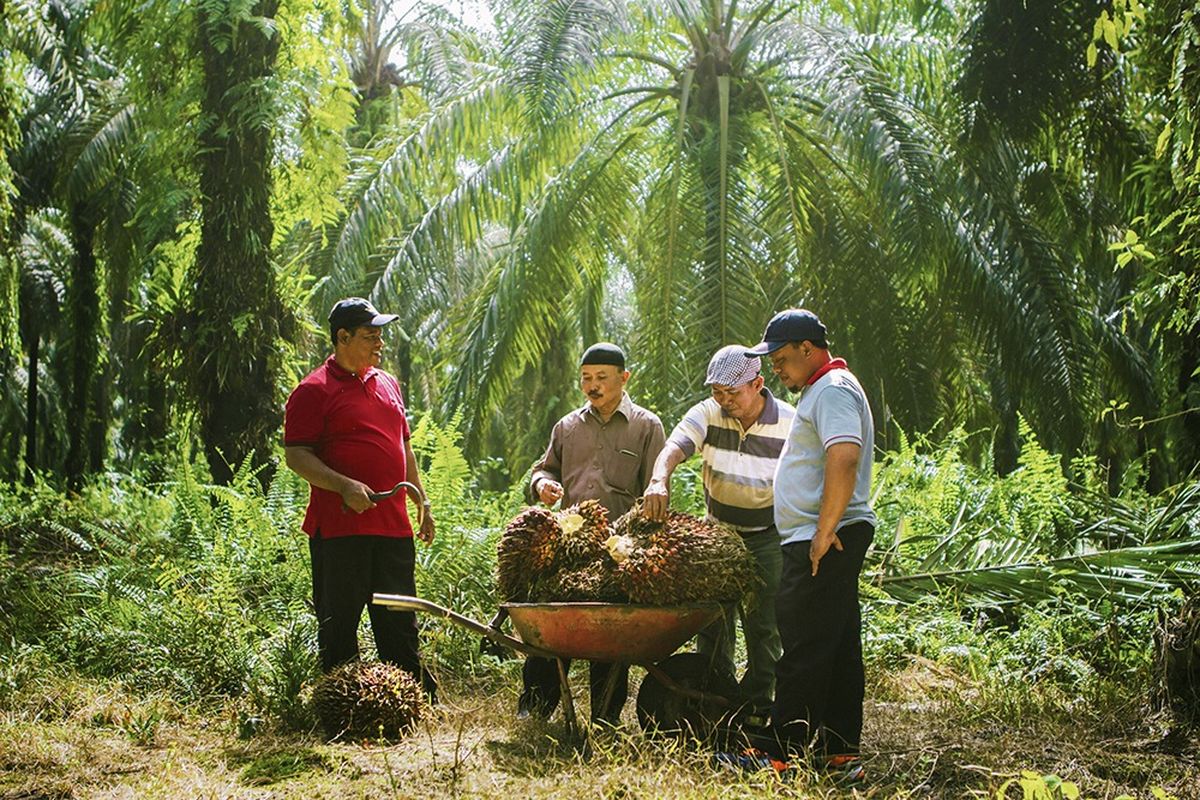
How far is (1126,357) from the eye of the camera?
44.4 ft

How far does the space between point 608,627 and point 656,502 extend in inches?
24.6

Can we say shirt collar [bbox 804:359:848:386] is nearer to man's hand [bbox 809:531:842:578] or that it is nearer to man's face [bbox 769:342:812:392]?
man's face [bbox 769:342:812:392]

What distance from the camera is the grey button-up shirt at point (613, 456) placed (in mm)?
6512

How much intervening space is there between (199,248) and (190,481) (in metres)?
2.06

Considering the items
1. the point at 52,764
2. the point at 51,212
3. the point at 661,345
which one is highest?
the point at 51,212

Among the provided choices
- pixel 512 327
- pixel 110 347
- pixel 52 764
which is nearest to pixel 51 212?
pixel 110 347

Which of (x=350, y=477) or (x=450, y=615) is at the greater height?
(x=350, y=477)

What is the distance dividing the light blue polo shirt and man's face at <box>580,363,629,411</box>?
122 centimetres

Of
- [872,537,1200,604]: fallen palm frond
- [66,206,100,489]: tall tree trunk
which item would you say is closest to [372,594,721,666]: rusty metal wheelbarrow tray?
[872,537,1200,604]: fallen palm frond

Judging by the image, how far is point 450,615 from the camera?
18.1 ft

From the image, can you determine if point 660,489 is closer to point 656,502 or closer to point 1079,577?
point 656,502

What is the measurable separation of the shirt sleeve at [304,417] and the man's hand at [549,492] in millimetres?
1178

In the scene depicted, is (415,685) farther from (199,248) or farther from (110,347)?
(110,347)

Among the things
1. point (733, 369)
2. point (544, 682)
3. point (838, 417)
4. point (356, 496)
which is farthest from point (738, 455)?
point (356, 496)
